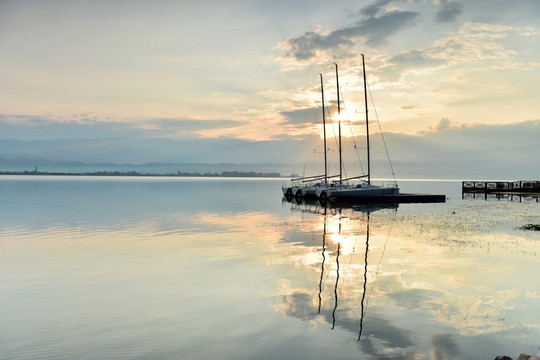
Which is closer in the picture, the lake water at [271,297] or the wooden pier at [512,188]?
the lake water at [271,297]

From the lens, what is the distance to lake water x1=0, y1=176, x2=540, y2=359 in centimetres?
1065

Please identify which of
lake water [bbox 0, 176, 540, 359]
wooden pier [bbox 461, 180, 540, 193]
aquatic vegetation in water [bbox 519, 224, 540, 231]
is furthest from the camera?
wooden pier [bbox 461, 180, 540, 193]

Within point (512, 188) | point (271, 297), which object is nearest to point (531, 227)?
point (271, 297)

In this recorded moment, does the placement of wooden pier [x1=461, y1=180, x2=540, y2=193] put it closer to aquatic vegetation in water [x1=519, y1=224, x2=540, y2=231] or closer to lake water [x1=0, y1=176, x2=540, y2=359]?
aquatic vegetation in water [x1=519, y1=224, x2=540, y2=231]

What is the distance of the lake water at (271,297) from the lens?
10.6m

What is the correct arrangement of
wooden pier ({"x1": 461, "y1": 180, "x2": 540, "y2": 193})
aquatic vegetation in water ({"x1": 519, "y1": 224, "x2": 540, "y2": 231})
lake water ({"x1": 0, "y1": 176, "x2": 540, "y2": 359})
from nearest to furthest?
lake water ({"x1": 0, "y1": 176, "x2": 540, "y2": 359}), aquatic vegetation in water ({"x1": 519, "y1": 224, "x2": 540, "y2": 231}), wooden pier ({"x1": 461, "y1": 180, "x2": 540, "y2": 193})

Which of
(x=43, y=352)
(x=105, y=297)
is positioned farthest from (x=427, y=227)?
(x=43, y=352)

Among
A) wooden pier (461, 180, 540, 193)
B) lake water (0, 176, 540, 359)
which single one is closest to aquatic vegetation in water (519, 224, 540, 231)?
lake water (0, 176, 540, 359)

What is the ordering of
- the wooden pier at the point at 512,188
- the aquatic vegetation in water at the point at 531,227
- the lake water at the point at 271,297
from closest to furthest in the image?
the lake water at the point at 271,297
the aquatic vegetation in water at the point at 531,227
the wooden pier at the point at 512,188

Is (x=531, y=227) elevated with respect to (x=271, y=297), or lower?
elevated

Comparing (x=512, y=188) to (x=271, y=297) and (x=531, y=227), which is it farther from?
(x=271, y=297)

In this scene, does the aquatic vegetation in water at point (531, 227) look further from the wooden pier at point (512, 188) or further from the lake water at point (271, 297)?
the wooden pier at point (512, 188)

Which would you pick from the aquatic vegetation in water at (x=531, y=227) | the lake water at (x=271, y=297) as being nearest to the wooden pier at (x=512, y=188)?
the aquatic vegetation in water at (x=531, y=227)

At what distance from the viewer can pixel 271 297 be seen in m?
15.0
